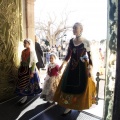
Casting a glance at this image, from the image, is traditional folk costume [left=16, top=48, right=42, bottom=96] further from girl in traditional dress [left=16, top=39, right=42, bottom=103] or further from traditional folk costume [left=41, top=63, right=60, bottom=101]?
traditional folk costume [left=41, top=63, right=60, bottom=101]

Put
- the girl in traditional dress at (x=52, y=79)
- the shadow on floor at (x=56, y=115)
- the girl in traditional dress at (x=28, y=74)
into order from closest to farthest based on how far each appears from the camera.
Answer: the shadow on floor at (x=56, y=115), the girl in traditional dress at (x=52, y=79), the girl in traditional dress at (x=28, y=74)

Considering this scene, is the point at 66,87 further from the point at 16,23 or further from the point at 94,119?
the point at 16,23

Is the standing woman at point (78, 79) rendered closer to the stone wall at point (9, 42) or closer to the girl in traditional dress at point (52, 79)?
the girl in traditional dress at point (52, 79)

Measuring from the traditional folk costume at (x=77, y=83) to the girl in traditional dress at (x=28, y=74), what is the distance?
801mm

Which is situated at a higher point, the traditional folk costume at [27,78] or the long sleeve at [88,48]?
the long sleeve at [88,48]

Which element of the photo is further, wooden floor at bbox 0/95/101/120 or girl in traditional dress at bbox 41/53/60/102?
girl in traditional dress at bbox 41/53/60/102

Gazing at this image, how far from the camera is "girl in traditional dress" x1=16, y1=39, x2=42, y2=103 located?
3193 millimetres

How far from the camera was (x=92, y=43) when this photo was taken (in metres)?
2.65

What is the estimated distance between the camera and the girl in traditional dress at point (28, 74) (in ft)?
10.5

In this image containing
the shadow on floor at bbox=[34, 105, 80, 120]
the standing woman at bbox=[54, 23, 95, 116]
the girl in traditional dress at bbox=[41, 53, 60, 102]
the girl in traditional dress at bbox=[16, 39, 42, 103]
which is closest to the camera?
the standing woman at bbox=[54, 23, 95, 116]

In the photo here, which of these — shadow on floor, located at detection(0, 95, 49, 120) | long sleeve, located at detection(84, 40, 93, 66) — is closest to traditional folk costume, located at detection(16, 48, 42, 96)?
shadow on floor, located at detection(0, 95, 49, 120)

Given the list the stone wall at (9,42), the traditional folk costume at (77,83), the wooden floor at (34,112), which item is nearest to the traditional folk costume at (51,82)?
the wooden floor at (34,112)

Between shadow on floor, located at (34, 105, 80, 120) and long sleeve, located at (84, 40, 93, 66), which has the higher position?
long sleeve, located at (84, 40, 93, 66)

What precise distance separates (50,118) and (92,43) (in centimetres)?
145
